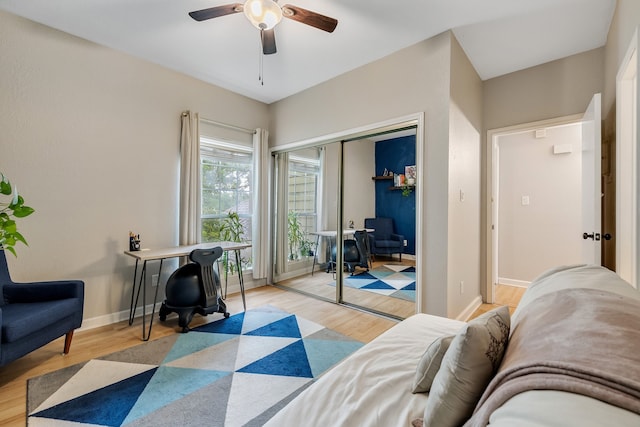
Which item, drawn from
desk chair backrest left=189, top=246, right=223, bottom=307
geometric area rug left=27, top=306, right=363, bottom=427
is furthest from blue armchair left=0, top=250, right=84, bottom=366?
desk chair backrest left=189, top=246, right=223, bottom=307

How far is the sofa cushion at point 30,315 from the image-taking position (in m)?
1.75

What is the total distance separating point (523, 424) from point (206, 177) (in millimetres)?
3733

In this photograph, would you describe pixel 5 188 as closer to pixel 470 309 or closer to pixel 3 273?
pixel 3 273

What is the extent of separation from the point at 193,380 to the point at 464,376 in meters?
1.80

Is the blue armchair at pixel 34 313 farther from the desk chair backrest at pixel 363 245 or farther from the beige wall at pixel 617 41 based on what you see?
the beige wall at pixel 617 41

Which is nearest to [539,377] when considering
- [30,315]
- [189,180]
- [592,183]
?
[592,183]

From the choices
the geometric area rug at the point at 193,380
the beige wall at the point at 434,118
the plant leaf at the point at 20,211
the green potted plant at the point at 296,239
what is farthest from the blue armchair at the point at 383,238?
the plant leaf at the point at 20,211

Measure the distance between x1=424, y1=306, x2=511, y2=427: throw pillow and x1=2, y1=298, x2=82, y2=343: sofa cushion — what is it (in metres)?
2.37

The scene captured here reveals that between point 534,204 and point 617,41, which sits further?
point 534,204

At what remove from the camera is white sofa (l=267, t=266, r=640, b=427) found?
449 mm

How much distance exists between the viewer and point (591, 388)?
0.46m

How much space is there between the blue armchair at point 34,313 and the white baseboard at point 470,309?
10.7ft

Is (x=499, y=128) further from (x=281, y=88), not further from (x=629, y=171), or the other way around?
(x=281, y=88)

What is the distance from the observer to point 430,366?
97 centimetres
